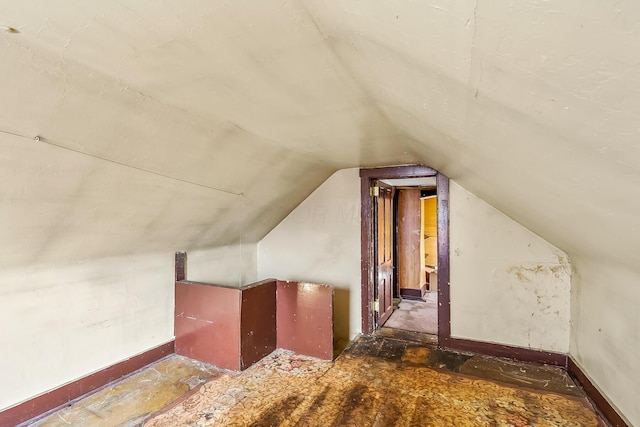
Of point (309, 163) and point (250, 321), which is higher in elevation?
point (309, 163)

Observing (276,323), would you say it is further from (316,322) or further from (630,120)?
(630,120)

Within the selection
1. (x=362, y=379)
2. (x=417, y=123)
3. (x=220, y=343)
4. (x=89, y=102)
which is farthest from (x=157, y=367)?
(x=417, y=123)

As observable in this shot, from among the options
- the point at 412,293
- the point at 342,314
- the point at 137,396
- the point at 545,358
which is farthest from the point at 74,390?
the point at 412,293

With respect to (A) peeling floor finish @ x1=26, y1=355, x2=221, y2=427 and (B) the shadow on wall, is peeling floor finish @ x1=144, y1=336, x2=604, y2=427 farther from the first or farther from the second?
(B) the shadow on wall

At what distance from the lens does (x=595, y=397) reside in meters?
2.26

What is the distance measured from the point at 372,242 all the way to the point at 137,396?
2.61 metres

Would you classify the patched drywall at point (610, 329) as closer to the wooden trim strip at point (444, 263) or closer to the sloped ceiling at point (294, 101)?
the sloped ceiling at point (294, 101)

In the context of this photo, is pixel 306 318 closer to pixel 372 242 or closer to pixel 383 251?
pixel 372 242

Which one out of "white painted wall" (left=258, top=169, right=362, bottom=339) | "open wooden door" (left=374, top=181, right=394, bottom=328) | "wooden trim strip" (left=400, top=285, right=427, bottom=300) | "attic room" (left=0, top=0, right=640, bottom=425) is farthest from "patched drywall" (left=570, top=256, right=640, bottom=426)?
"wooden trim strip" (left=400, top=285, right=427, bottom=300)

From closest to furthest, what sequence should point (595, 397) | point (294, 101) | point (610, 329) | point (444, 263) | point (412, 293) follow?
point (294, 101) → point (610, 329) → point (595, 397) → point (444, 263) → point (412, 293)

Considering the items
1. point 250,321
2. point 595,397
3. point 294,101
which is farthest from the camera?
point 250,321

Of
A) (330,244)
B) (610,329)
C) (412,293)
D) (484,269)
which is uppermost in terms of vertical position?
(330,244)

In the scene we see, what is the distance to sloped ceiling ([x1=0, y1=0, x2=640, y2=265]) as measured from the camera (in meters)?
0.65

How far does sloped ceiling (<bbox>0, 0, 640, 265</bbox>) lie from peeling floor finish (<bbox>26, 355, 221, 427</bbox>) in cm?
110
